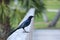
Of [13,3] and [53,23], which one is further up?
[13,3]

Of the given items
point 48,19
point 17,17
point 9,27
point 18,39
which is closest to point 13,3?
point 17,17

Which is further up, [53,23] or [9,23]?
→ [9,23]

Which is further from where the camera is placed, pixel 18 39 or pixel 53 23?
pixel 53 23

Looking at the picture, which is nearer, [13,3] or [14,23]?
[14,23]

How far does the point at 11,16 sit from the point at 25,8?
2.65ft

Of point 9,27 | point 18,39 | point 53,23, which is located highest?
point 18,39

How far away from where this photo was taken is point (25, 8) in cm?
614

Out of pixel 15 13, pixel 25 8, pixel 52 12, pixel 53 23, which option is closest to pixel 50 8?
pixel 52 12

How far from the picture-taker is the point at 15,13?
553cm

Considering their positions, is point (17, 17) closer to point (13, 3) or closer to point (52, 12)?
point (13, 3)

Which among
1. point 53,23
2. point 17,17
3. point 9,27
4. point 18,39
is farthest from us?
point 53,23

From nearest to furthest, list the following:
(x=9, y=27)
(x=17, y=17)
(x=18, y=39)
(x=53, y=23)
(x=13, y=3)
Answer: (x=18, y=39)
(x=9, y=27)
(x=17, y=17)
(x=13, y=3)
(x=53, y=23)

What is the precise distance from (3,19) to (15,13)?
0.47 metres

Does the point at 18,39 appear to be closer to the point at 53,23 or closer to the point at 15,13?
the point at 15,13
